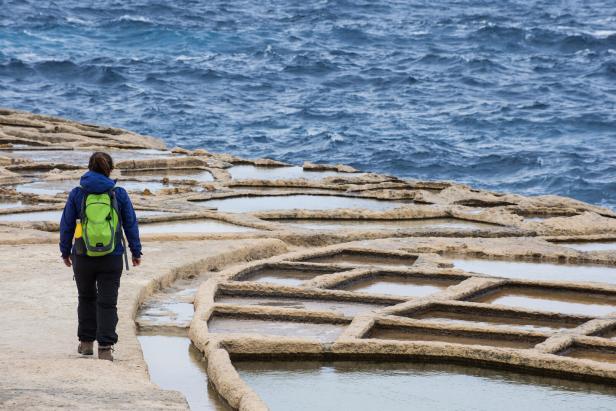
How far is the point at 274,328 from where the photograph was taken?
978 centimetres

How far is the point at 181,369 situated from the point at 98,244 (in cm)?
112

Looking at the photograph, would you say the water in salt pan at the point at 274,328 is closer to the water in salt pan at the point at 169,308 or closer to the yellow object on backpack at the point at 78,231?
the water in salt pan at the point at 169,308

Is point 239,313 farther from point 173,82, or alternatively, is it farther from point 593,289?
point 173,82

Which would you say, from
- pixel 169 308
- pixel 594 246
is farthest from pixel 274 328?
pixel 594 246

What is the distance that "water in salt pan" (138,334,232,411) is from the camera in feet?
26.9

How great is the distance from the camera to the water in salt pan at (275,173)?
19047 millimetres

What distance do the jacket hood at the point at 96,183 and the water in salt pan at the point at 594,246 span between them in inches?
260

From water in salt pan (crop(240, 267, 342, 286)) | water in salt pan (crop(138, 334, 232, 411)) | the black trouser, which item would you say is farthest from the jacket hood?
water in salt pan (crop(240, 267, 342, 286))

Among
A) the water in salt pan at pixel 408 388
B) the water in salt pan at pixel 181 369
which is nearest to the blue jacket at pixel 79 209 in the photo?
the water in salt pan at pixel 181 369

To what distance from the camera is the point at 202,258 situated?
11.9 meters

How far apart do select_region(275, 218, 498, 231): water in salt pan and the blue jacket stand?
5.66 m

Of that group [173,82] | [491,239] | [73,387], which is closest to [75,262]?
[73,387]

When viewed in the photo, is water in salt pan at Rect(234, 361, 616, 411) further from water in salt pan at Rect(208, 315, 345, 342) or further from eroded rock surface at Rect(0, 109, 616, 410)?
water in salt pan at Rect(208, 315, 345, 342)

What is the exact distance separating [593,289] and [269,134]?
2520cm
